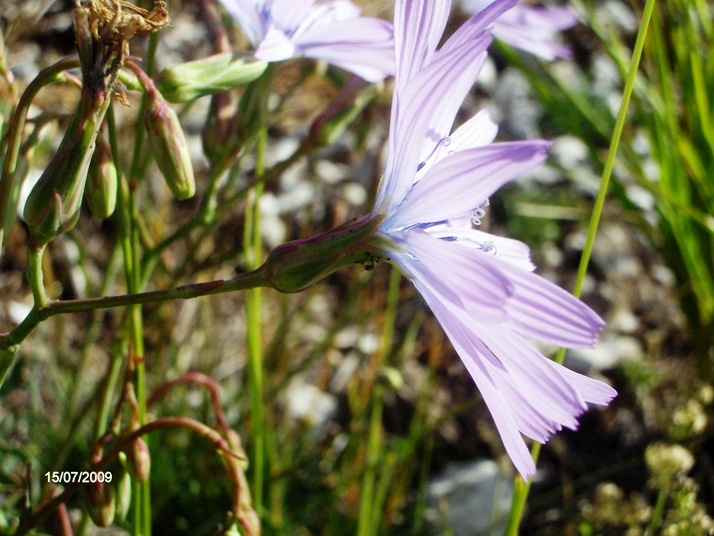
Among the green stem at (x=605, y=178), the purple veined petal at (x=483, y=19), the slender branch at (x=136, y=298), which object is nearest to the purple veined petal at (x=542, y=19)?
the green stem at (x=605, y=178)

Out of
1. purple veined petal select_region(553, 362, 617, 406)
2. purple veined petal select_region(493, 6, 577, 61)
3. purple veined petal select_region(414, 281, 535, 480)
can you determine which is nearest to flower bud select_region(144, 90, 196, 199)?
purple veined petal select_region(414, 281, 535, 480)

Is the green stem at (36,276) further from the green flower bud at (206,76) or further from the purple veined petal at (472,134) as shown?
the purple veined petal at (472,134)

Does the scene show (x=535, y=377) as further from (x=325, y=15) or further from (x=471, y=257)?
(x=325, y=15)

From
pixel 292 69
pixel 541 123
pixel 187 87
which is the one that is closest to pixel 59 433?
pixel 187 87

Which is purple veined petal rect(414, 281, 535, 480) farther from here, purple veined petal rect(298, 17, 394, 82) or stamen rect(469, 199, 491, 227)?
purple veined petal rect(298, 17, 394, 82)

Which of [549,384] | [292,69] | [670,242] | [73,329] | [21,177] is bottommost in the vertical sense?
[73,329]

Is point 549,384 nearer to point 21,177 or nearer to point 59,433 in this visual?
point 21,177
